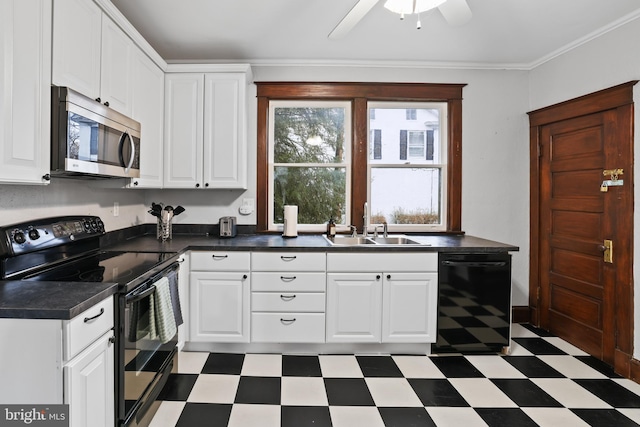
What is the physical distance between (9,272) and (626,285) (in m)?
3.62

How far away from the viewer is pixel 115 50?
2230 millimetres

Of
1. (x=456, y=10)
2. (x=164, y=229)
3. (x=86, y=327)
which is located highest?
(x=456, y=10)

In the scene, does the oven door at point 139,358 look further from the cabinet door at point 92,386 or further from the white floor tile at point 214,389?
the white floor tile at point 214,389

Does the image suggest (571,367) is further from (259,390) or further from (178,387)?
(178,387)

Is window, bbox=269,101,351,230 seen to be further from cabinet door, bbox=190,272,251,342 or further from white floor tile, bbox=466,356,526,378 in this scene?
white floor tile, bbox=466,356,526,378

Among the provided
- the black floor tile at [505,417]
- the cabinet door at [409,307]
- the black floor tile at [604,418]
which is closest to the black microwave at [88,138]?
the cabinet door at [409,307]

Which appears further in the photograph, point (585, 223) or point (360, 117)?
point (360, 117)

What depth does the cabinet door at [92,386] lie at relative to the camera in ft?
4.12

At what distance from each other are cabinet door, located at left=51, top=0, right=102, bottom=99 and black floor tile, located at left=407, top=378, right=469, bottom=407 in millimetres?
2557

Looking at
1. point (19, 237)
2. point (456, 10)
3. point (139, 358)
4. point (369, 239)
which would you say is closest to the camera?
point (19, 237)

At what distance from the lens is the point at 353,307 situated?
9.18 ft

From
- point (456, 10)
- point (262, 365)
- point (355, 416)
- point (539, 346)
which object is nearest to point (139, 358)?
point (262, 365)

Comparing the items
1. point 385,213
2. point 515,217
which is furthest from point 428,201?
point 515,217

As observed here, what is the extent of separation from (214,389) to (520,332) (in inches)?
104
